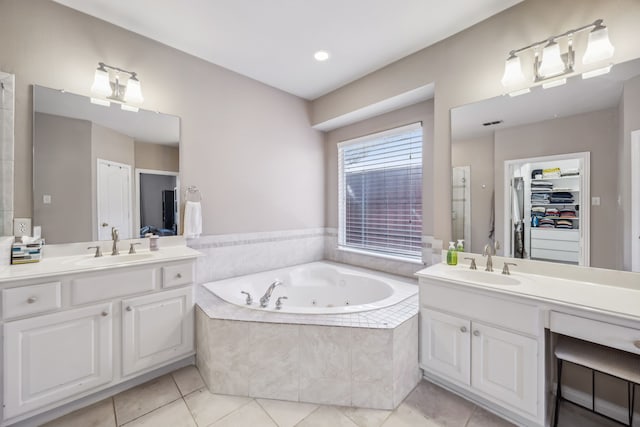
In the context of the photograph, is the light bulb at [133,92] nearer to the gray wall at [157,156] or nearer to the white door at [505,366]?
the gray wall at [157,156]

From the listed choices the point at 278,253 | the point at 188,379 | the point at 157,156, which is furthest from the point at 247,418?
the point at 157,156

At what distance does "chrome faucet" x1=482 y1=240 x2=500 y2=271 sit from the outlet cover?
10.2 feet

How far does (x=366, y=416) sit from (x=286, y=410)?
48cm

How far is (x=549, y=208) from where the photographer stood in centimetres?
175

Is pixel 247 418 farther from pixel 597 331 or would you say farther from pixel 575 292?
pixel 575 292

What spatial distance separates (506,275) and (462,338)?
0.52 m

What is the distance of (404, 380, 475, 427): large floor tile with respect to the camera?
157 centimetres

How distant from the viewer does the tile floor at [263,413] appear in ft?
5.01

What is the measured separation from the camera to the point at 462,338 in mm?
1666

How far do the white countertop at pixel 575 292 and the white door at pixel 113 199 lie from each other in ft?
7.60

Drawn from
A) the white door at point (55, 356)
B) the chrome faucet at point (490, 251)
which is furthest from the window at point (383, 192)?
the white door at point (55, 356)

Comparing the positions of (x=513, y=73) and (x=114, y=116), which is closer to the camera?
(x=513, y=73)

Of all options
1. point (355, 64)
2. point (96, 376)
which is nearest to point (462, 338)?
point (96, 376)

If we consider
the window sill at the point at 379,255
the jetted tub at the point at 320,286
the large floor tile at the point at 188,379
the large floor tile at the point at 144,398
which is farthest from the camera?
the window sill at the point at 379,255
